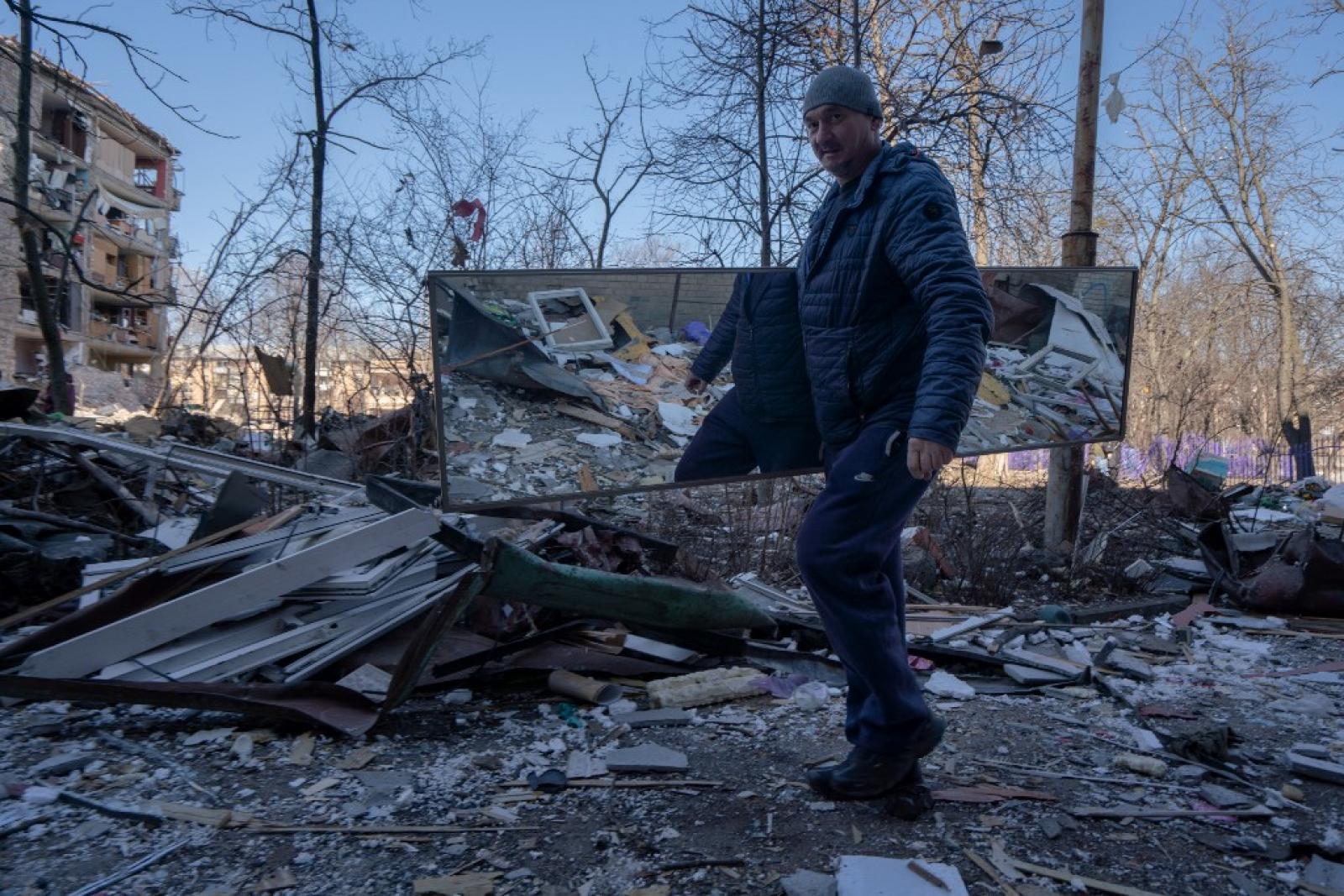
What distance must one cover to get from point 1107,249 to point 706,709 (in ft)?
83.5

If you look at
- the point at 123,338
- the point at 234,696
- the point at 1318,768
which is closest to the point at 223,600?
the point at 234,696

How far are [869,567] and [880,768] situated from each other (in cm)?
60

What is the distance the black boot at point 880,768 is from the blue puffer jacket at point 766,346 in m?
1.11

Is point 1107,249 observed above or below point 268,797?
above

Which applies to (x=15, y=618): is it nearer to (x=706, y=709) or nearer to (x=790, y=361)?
(x=706, y=709)

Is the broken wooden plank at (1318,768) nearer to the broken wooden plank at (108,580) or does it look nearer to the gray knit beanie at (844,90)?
the gray knit beanie at (844,90)

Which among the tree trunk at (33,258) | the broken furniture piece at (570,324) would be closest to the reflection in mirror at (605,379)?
the broken furniture piece at (570,324)

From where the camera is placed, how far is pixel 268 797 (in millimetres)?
2812

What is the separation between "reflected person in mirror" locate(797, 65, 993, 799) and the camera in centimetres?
241

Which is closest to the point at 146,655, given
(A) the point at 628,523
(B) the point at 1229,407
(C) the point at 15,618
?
(C) the point at 15,618

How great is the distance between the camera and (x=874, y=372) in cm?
257

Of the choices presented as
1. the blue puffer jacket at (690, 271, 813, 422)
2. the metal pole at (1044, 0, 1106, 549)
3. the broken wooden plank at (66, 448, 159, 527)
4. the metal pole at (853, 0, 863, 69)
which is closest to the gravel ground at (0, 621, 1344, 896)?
the blue puffer jacket at (690, 271, 813, 422)

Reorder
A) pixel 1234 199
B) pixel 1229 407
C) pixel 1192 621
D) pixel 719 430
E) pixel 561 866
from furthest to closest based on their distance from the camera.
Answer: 1. pixel 1229 407
2. pixel 1234 199
3. pixel 1192 621
4. pixel 719 430
5. pixel 561 866

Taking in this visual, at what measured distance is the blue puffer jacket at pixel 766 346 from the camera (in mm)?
3154
